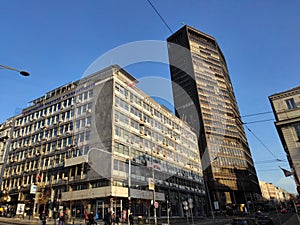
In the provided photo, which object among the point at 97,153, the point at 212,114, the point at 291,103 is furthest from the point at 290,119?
the point at 212,114

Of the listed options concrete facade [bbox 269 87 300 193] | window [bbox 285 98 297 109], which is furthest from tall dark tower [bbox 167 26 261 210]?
window [bbox 285 98 297 109]

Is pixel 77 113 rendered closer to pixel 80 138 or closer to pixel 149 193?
pixel 80 138

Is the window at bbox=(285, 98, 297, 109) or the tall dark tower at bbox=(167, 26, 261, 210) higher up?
the tall dark tower at bbox=(167, 26, 261, 210)

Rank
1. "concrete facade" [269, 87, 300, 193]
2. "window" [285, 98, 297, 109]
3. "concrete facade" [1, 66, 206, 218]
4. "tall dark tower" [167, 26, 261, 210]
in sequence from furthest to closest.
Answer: "tall dark tower" [167, 26, 261, 210] → "concrete facade" [1, 66, 206, 218] → "window" [285, 98, 297, 109] → "concrete facade" [269, 87, 300, 193]

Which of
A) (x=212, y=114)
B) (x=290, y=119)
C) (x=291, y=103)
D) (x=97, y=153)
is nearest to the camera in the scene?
(x=290, y=119)

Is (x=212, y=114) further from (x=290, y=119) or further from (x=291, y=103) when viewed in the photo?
(x=290, y=119)

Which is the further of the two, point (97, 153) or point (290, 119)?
point (97, 153)

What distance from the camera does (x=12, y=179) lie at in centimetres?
4725

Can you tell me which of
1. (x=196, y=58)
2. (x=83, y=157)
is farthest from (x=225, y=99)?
(x=83, y=157)

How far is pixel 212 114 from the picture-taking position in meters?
94.5

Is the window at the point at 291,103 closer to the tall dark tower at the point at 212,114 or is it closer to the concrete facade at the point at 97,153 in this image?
the concrete facade at the point at 97,153

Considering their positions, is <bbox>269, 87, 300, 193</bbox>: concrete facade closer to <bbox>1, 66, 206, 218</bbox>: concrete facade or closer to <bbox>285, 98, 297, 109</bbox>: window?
<bbox>285, 98, 297, 109</bbox>: window

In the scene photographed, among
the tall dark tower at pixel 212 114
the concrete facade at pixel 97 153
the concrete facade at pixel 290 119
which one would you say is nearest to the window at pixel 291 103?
the concrete facade at pixel 290 119

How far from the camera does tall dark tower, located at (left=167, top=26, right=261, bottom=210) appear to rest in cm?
8350
